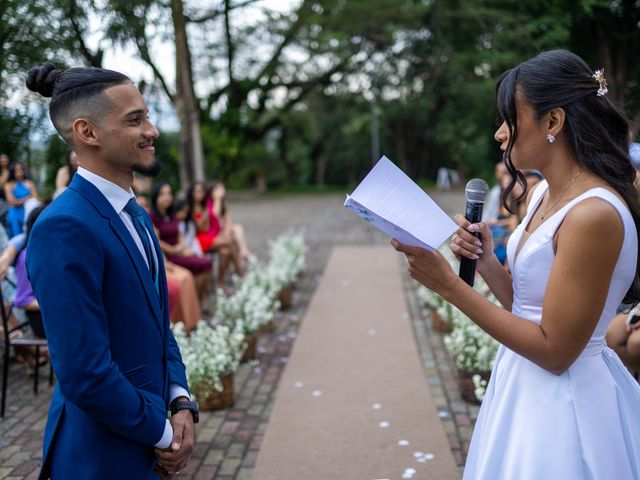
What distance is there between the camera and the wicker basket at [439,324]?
6.66 meters

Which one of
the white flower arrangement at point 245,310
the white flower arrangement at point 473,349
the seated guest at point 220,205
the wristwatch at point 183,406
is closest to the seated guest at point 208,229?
the seated guest at point 220,205

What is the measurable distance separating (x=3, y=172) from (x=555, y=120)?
8810 millimetres

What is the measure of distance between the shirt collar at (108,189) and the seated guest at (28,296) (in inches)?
120

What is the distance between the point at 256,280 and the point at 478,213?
5659 mm

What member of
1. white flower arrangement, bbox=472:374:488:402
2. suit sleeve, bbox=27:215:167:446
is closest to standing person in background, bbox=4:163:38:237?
white flower arrangement, bbox=472:374:488:402

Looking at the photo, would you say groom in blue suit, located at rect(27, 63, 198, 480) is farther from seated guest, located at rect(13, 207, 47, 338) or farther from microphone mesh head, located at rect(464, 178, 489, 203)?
seated guest, located at rect(13, 207, 47, 338)

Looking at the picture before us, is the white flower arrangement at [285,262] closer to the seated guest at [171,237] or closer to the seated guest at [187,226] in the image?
the seated guest at [171,237]

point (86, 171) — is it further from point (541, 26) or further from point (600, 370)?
point (541, 26)

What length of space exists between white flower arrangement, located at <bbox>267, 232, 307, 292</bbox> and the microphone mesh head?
18.3 ft

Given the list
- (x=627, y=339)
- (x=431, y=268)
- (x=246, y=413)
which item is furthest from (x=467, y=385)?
(x=431, y=268)

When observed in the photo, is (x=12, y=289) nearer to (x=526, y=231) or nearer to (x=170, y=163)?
(x=526, y=231)

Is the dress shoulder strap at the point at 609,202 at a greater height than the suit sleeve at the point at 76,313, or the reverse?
the dress shoulder strap at the point at 609,202

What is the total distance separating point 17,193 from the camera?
798cm

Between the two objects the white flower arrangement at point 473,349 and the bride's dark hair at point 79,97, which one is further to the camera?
the white flower arrangement at point 473,349
